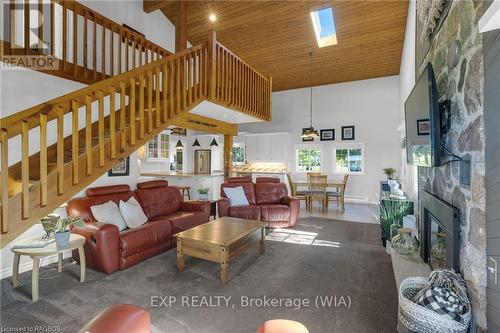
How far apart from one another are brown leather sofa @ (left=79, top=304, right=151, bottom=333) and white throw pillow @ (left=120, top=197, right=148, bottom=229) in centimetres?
212

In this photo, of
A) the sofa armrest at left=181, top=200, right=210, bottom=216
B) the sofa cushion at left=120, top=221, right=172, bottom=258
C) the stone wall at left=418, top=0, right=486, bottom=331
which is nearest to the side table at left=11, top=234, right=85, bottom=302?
the sofa cushion at left=120, top=221, right=172, bottom=258

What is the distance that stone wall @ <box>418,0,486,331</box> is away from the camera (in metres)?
1.43

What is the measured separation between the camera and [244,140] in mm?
9570

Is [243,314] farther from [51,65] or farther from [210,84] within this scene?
[51,65]

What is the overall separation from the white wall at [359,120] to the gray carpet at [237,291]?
4.69 metres

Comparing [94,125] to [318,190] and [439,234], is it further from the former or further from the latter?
[318,190]

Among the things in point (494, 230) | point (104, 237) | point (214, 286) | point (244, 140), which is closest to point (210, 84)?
point (104, 237)

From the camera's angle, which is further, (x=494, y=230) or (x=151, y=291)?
(x=151, y=291)

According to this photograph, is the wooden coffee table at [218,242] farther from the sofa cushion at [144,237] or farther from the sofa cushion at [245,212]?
the sofa cushion at [245,212]

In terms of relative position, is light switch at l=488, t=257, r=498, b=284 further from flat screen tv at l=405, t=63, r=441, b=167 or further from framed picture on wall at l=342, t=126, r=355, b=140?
framed picture on wall at l=342, t=126, r=355, b=140

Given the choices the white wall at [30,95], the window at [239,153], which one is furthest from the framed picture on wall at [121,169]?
the window at [239,153]

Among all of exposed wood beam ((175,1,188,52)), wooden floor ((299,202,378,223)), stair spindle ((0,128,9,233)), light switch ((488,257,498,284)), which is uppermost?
exposed wood beam ((175,1,188,52))

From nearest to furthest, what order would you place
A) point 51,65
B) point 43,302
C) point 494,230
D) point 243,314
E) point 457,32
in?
point 494,230 → point 457,32 → point 243,314 → point 43,302 → point 51,65

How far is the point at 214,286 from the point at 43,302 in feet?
5.16
